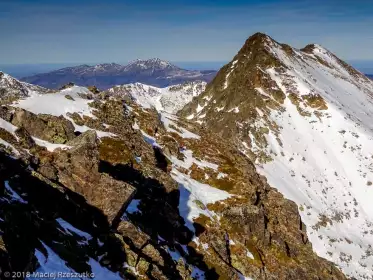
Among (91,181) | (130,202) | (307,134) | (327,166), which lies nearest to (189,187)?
(130,202)

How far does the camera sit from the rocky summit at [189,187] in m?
28.6

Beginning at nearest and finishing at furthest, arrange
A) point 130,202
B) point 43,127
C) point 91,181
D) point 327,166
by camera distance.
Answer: point 91,181
point 130,202
point 43,127
point 327,166

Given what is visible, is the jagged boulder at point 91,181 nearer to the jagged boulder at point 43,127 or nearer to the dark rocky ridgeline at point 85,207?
the dark rocky ridgeline at point 85,207

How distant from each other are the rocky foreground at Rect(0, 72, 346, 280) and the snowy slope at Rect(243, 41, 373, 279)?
37.0 ft

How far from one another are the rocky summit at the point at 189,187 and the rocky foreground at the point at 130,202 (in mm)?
149

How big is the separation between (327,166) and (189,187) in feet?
181

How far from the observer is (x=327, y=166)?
3745 inches

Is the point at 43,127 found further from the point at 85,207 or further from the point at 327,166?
the point at 327,166

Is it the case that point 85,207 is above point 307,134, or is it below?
above

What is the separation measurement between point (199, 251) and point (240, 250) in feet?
23.9

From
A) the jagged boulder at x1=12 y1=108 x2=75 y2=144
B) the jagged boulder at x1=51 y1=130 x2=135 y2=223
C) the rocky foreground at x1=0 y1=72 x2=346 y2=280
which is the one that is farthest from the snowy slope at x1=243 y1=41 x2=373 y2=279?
the jagged boulder at x1=12 y1=108 x2=75 y2=144

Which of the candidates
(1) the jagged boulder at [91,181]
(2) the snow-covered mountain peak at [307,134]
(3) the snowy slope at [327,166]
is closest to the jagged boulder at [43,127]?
(1) the jagged boulder at [91,181]

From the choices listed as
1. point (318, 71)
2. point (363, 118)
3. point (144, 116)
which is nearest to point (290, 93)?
point (363, 118)

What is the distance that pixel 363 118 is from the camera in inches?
4764
